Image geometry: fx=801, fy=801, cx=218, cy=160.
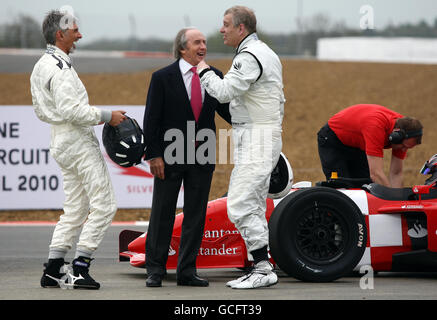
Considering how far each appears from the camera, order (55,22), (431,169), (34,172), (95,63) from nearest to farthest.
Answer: (55,22) → (431,169) → (34,172) → (95,63)

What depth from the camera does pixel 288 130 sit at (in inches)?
824

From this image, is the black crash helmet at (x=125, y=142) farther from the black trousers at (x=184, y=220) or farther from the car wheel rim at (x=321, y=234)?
the car wheel rim at (x=321, y=234)

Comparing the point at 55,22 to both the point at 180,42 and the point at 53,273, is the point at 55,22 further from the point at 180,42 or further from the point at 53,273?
the point at 53,273

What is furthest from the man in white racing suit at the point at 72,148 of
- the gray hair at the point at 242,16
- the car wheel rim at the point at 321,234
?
the car wheel rim at the point at 321,234

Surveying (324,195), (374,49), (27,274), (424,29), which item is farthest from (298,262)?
(424,29)

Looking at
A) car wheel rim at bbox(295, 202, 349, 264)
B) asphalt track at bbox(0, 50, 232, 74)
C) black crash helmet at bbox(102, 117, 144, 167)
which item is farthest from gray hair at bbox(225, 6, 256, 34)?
asphalt track at bbox(0, 50, 232, 74)

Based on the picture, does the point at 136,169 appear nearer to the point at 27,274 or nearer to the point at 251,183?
the point at 27,274

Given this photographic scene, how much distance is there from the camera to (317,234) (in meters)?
6.10

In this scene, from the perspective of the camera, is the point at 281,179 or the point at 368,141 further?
the point at 368,141

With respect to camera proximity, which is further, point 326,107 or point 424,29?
point 424,29

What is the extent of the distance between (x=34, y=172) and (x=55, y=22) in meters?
6.03

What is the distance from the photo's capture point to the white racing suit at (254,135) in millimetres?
5761

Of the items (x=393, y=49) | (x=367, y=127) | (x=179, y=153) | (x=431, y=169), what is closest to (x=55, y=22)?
(x=179, y=153)

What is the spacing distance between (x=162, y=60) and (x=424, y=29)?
1427cm
